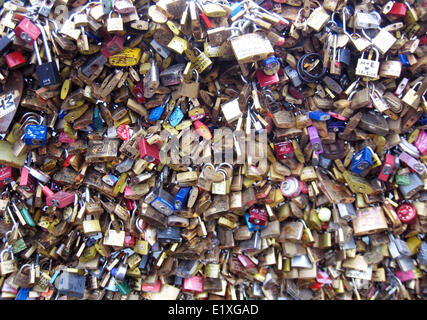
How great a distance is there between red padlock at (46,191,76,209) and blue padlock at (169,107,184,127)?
1.19 meters

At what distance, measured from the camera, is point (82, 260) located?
3256mm

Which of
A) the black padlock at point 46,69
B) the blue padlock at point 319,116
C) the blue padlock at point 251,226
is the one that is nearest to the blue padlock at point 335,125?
the blue padlock at point 319,116

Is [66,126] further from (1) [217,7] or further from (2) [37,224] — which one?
(1) [217,7]

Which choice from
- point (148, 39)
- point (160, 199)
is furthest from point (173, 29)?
point (160, 199)

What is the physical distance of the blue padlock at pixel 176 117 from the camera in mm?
3100

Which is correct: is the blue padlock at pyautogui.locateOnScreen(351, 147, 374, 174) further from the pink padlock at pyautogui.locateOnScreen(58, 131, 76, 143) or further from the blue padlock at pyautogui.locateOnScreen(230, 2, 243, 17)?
the pink padlock at pyautogui.locateOnScreen(58, 131, 76, 143)

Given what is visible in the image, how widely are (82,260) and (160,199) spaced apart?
1.06 metres

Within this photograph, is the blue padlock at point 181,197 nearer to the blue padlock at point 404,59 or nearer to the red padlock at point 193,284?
the red padlock at point 193,284

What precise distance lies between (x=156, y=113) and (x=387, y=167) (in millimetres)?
2317

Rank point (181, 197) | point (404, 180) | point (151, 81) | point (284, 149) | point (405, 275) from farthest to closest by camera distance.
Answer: point (405, 275) → point (404, 180) → point (284, 149) → point (181, 197) → point (151, 81)

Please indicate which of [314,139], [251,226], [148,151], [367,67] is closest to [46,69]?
[148,151]

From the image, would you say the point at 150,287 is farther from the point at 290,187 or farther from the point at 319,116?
the point at 319,116

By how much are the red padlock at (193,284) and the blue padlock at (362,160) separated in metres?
1.97

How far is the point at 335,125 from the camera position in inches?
124
